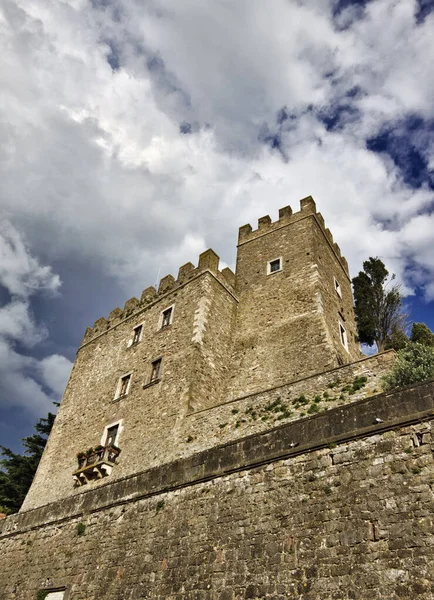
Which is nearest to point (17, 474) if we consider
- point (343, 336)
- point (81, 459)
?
point (81, 459)

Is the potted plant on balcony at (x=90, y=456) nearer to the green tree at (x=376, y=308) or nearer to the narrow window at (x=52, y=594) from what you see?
the narrow window at (x=52, y=594)

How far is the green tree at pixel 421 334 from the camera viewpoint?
15.2 m

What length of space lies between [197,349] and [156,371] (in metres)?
1.96

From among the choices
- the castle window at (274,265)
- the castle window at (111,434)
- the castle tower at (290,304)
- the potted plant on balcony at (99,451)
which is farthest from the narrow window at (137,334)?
the castle window at (274,265)

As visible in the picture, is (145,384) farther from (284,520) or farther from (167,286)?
(284,520)

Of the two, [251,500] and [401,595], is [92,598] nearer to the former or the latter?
[251,500]

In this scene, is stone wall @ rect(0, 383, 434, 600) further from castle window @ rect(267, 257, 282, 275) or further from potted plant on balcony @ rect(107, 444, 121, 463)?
castle window @ rect(267, 257, 282, 275)

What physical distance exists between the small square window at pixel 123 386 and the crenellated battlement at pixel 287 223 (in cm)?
838

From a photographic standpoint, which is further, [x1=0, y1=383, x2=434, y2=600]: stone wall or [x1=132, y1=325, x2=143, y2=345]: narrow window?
[x1=132, y1=325, x2=143, y2=345]: narrow window

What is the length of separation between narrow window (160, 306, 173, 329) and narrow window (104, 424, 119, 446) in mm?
4070

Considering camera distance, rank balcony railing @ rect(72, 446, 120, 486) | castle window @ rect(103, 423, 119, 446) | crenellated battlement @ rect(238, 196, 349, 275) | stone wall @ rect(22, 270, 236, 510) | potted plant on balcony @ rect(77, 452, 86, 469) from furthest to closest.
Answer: crenellated battlement @ rect(238, 196, 349, 275)
castle window @ rect(103, 423, 119, 446)
potted plant on balcony @ rect(77, 452, 86, 469)
balcony railing @ rect(72, 446, 120, 486)
stone wall @ rect(22, 270, 236, 510)

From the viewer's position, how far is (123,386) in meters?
17.8

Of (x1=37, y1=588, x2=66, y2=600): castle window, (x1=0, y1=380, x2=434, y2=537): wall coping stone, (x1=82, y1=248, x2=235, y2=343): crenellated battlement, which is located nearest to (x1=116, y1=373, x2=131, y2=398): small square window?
(x1=82, y1=248, x2=235, y2=343): crenellated battlement

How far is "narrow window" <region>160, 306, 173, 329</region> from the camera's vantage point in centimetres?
1808
